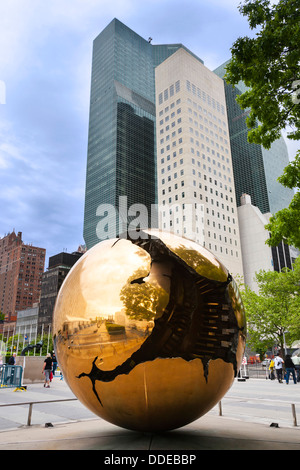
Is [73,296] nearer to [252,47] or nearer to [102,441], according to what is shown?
[102,441]

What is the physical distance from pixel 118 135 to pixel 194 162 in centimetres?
4507

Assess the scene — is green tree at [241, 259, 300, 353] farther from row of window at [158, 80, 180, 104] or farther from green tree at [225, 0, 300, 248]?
row of window at [158, 80, 180, 104]

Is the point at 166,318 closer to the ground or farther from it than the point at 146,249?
closer to the ground

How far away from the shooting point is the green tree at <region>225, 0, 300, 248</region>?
8180mm

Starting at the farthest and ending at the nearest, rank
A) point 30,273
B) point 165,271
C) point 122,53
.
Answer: point 30,273
point 122,53
point 165,271

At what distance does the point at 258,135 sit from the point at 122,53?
474 ft

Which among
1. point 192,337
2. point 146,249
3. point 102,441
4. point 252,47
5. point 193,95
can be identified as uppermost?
point 193,95

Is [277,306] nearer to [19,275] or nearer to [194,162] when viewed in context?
[194,162]

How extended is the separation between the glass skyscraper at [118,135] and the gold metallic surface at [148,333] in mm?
103509

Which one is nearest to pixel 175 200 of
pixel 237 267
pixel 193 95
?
pixel 237 267

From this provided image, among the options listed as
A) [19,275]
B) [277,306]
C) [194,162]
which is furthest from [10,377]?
[19,275]

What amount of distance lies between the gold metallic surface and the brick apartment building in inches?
6219

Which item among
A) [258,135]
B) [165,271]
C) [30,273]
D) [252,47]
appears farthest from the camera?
[30,273]

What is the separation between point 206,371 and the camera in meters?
3.72
